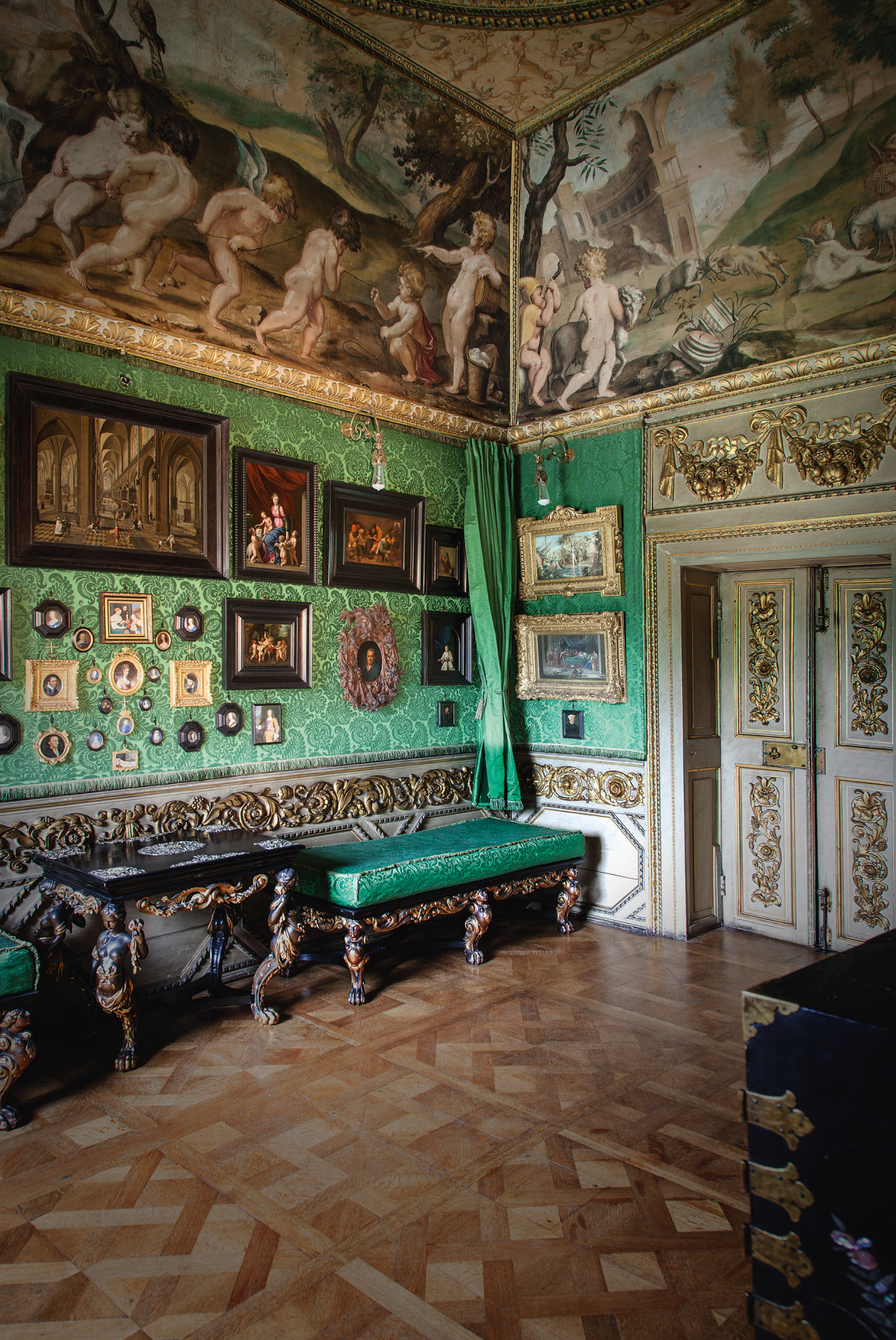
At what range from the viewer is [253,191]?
16.7ft

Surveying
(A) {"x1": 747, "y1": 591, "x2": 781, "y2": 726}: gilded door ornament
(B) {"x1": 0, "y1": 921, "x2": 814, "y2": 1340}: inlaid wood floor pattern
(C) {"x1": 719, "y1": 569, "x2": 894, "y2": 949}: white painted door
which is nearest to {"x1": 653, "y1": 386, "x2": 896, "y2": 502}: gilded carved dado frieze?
(C) {"x1": 719, "y1": 569, "x2": 894, "y2": 949}: white painted door

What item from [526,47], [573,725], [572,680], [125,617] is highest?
[526,47]

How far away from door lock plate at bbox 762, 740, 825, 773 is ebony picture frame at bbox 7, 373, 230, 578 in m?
4.00

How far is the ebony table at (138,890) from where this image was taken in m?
3.97

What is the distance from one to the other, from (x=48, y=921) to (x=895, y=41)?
6.56 metres

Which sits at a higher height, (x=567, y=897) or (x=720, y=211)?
(x=720, y=211)

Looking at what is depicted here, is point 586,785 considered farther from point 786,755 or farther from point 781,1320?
point 781,1320

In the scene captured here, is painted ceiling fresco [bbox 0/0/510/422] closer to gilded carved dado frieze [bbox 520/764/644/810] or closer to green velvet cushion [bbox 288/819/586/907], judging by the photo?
gilded carved dado frieze [bbox 520/764/644/810]

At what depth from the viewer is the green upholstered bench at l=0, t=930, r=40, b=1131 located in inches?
138

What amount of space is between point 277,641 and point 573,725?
2.56 meters

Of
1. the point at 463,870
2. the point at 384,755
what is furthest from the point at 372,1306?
the point at 384,755

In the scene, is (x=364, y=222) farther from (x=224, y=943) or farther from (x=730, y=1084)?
(x=730, y=1084)

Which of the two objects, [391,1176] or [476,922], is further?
[476,922]

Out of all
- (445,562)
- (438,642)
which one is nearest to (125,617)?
(438,642)
